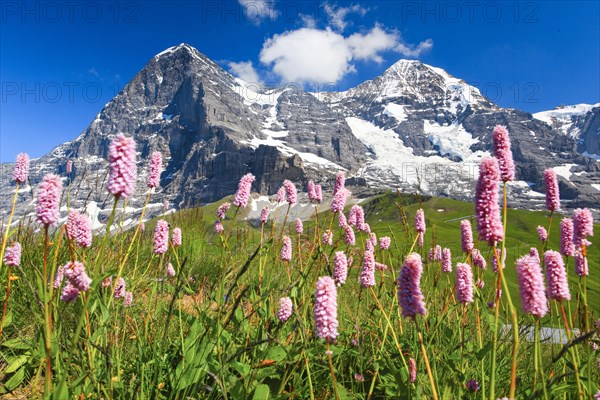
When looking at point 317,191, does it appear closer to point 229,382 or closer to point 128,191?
point 229,382

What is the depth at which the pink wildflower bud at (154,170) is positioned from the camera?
3.46 m

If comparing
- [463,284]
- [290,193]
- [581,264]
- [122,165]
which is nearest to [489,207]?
[463,284]

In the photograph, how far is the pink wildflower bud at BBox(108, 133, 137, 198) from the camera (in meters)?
1.93

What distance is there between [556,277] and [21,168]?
13.3ft

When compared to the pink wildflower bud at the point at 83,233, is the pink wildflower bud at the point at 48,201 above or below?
above

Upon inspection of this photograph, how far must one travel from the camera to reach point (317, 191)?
5.01 m

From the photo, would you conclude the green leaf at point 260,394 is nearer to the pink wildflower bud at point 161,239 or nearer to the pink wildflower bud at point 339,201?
the pink wildflower bud at point 161,239

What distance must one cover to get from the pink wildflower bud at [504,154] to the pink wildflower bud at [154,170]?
107 inches

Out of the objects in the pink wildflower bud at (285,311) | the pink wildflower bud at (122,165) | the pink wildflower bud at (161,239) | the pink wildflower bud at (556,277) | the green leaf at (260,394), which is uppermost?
the pink wildflower bud at (122,165)

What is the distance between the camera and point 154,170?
3.55 metres

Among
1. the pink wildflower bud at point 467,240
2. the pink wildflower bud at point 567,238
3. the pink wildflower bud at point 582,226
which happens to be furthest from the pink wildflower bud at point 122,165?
the pink wildflower bud at point 567,238

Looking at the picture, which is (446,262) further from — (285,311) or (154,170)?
(154,170)

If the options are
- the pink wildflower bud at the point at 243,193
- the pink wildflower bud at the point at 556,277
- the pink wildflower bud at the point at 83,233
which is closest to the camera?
the pink wildflower bud at the point at 556,277

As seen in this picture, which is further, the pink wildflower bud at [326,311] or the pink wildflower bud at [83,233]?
the pink wildflower bud at [83,233]
